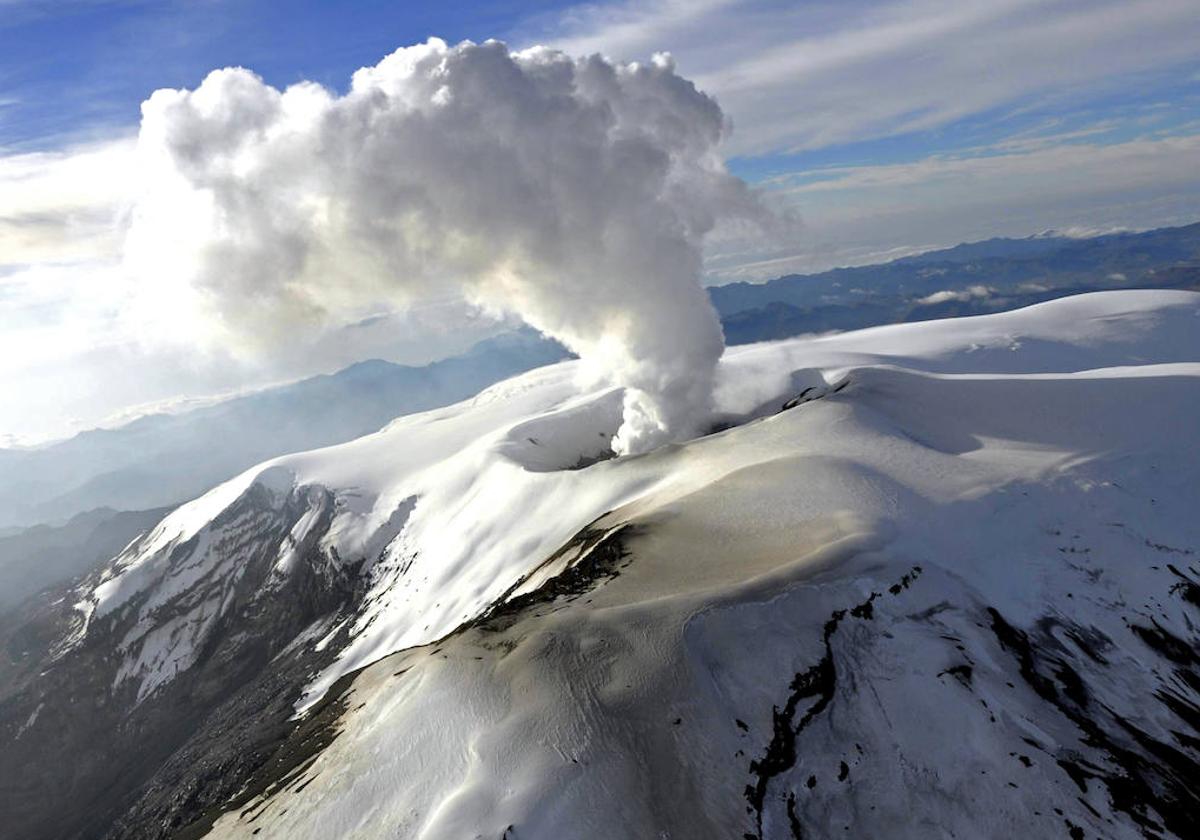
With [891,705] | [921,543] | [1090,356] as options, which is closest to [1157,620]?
[921,543]

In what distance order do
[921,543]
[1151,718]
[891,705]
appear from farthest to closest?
[921,543], [1151,718], [891,705]

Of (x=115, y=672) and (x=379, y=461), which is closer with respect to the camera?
(x=115, y=672)

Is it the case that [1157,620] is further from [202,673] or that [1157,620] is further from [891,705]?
[202,673]

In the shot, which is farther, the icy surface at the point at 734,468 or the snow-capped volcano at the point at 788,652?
the icy surface at the point at 734,468

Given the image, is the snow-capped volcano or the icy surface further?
the icy surface

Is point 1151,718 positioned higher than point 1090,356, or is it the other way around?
point 1151,718

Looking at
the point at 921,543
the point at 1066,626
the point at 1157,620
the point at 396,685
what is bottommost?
the point at 1157,620

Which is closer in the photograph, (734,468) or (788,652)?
(788,652)

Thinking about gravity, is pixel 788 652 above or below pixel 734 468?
above
